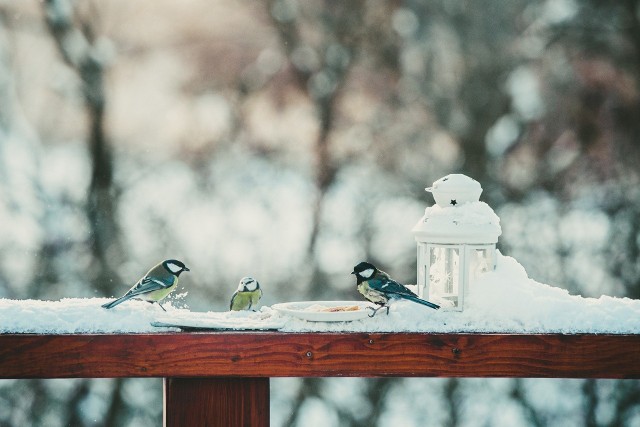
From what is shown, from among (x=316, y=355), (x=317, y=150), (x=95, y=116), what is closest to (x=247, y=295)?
(x=316, y=355)

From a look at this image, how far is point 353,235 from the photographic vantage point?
4.01m

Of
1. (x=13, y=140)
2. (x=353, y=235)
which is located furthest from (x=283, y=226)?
(x=13, y=140)

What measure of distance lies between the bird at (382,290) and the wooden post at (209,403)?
1.12 feet

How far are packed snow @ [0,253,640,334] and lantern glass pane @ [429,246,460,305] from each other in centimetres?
5

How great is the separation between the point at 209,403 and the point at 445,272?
2.03 feet

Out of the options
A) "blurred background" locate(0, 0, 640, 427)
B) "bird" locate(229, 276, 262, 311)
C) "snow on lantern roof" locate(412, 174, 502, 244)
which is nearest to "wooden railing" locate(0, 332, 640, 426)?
"snow on lantern roof" locate(412, 174, 502, 244)

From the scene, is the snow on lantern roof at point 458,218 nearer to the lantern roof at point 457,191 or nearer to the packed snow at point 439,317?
the lantern roof at point 457,191

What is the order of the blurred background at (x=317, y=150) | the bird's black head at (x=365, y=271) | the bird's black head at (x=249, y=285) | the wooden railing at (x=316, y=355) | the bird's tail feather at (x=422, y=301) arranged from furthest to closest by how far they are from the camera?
1. the blurred background at (x=317, y=150)
2. the bird's black head at (x=249, y=285)
3. the bird's black head at (x=365, y=271)
4. the bird's tail feather at (x=422, y=301)
5. the wooden railing at (x=316, y=355)

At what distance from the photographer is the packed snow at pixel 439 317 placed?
153 cm

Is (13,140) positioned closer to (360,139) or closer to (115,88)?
(115,88)

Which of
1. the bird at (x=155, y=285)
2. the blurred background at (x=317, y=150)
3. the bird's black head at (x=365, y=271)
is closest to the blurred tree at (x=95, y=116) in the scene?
the blurred background at (x=317, y=150)

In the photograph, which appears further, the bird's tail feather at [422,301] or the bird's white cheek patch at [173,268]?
the bird's white cheek patch at [173,268]

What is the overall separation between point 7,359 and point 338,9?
3.19m

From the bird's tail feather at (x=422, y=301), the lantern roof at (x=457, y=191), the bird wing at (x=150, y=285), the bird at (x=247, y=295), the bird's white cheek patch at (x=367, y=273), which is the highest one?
the lantern roof at (x=457, y=191)
